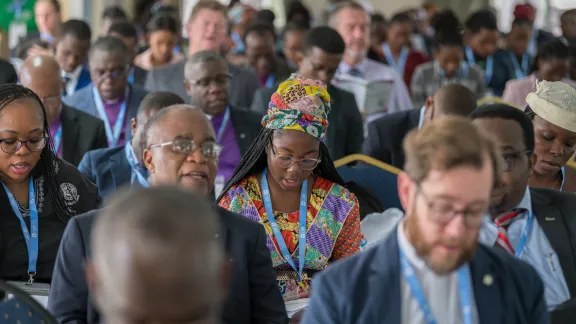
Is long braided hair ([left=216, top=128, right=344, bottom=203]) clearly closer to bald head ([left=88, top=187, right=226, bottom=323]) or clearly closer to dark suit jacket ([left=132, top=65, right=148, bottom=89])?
bald head ([left=88, top=187, right=226, bottom=323])

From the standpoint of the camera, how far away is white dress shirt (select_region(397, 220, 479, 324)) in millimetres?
2879

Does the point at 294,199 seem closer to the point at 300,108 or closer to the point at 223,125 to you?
the point at 300,108

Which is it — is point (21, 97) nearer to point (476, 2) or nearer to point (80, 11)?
point (80, 11)

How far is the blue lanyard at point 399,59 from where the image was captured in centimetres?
1242

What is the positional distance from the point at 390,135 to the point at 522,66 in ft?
23.1

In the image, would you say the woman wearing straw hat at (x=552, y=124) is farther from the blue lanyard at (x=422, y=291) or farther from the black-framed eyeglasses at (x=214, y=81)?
the black-framed eyeglasses at (x=214, y=81)

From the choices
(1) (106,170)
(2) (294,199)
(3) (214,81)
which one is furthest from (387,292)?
(3) (214,81)

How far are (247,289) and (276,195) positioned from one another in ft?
3.01

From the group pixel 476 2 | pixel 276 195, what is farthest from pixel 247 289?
pixel 476 2

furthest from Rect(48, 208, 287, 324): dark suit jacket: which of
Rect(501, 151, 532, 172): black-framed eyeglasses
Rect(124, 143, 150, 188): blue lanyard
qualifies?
Rect(124, 143, 150, 188): blue lanyard

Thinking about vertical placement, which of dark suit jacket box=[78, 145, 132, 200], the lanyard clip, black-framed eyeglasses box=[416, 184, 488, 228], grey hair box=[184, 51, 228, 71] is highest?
grey hair box=[184, 51, 228, 71]

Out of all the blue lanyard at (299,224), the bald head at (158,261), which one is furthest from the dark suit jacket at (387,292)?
the blue lanyard at (299,224)

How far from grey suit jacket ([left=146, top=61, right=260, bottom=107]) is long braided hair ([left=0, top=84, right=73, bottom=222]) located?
3.32m

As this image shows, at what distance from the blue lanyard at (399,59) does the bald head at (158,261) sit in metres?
10.4
